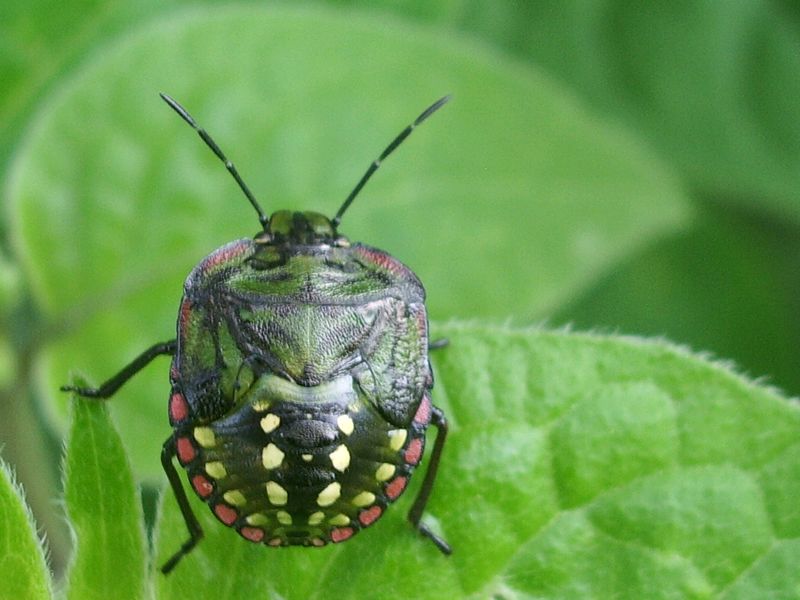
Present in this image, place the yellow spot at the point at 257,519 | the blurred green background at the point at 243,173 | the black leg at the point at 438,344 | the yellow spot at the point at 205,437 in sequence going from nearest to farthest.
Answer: the yellow spot at the point at 257,519, the yellow spot at the point at 205,437, the black leg at the point at 438,344, the blurred green background at the point at 243,173

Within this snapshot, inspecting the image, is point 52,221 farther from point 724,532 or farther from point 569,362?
point 724,532

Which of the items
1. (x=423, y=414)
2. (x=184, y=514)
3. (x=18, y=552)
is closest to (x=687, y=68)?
(x=423, y=414)

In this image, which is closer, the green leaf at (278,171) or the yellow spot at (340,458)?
the yellow spot at (340,458)

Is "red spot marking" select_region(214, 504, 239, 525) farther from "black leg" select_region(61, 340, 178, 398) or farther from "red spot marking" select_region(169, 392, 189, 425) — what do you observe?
"black leg" select_region(61, 340, 178, 398)

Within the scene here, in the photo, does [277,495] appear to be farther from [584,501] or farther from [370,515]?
[584,501]

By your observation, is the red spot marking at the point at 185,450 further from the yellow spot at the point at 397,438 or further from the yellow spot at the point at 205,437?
the yellow spot at the point at 397,438

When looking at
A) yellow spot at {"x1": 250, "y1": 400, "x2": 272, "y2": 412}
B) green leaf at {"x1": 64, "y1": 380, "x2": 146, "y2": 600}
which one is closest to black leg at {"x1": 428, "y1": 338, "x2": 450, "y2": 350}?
yellow spot at {"x1": 250, "y1": 400, "x2": 272, "y2": 412}

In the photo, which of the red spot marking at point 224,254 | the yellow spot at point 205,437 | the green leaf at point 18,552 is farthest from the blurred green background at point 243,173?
the green leaf at point 18,552
